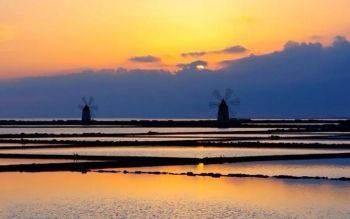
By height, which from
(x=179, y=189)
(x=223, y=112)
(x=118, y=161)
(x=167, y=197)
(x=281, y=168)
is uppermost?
(x=223, y=112)

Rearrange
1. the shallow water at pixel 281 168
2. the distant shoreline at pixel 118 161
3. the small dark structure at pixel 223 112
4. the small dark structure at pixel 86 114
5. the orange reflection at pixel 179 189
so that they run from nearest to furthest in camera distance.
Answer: the orange reflection at pixel 179 189, the shallow water at pixel 281 168, the distant shoreline at pixel 118 161, the small dark structure at pixel 223 112, the small dark structure at pixel 86 114

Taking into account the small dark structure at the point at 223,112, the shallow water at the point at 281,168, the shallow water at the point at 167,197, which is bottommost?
the shallow water at the point at 167,197

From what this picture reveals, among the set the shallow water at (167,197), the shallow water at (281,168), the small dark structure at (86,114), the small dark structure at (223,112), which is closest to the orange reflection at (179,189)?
the shallow water at (167,197)

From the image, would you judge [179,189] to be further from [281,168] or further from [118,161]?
[118,161]

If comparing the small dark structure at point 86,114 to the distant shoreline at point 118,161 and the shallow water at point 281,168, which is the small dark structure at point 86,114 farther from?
the shallow water at point 281,168

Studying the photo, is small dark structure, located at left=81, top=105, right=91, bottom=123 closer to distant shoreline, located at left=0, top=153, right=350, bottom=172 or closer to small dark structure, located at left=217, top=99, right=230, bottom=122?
small dark structure, located at left=217, top=99, right=230, bottom=122

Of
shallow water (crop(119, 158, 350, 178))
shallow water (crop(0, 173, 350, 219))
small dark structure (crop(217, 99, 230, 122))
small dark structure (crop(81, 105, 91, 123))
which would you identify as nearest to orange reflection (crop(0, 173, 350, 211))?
shallow water (crop(0, 173, 350, 219))

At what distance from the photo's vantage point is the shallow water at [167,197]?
14086mm

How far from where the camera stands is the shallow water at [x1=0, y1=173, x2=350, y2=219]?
1409cm

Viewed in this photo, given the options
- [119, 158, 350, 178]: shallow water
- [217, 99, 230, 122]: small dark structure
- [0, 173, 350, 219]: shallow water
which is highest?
[217, 99, 230, 122]: small dark structure

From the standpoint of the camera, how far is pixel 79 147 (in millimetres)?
36562

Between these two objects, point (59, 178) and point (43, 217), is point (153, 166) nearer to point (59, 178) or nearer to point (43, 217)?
point (59, 178)

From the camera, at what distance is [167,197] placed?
16.6 m

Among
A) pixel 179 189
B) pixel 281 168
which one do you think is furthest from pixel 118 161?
pixel 179 189
